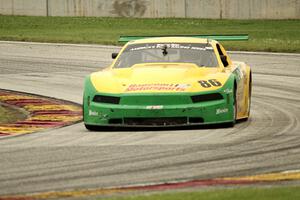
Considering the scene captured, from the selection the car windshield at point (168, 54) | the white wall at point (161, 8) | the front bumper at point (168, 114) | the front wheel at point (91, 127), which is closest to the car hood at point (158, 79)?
the front bumper at point (168, 114)

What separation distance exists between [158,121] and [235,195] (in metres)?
5.21

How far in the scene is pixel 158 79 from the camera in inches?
548

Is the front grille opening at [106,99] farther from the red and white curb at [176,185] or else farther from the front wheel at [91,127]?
the red and white curb at [176,185]

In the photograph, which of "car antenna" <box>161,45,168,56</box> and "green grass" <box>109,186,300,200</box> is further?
"car antenna" <box>161,45,168,56</box>

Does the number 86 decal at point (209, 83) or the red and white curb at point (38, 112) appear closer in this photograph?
the number 86 decal at point (209, 83)

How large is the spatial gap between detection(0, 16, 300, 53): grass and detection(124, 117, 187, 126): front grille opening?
1694 cm

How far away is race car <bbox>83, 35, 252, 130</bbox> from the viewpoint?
13453 millimetres

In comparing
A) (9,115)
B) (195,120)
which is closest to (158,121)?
(195,120)

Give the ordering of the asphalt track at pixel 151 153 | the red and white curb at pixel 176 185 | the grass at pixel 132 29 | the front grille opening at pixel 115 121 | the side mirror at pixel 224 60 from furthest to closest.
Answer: the grass at pixel 132 29
the side mirror at pixel 224 60
the front grille opening at pixel 115 121
the asphalt track at pixel 151 153
the red and white curb at pixel 176 185

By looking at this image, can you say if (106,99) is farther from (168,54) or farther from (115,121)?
(168,54)

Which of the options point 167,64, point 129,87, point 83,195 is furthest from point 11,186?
point 167,64

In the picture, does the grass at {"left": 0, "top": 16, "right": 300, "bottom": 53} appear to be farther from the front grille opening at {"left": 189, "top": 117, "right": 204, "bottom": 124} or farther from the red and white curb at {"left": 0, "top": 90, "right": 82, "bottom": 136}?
the front grille opening at {"left": 189, "top": 117, "right": 204, "bottom": 124}

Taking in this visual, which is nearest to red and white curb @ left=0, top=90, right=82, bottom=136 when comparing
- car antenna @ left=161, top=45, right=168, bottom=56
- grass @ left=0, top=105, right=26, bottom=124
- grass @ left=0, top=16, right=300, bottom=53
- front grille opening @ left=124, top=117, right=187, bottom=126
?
grass @ left=0, top=105, right=26, bottom=124

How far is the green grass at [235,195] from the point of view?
26.7ft
